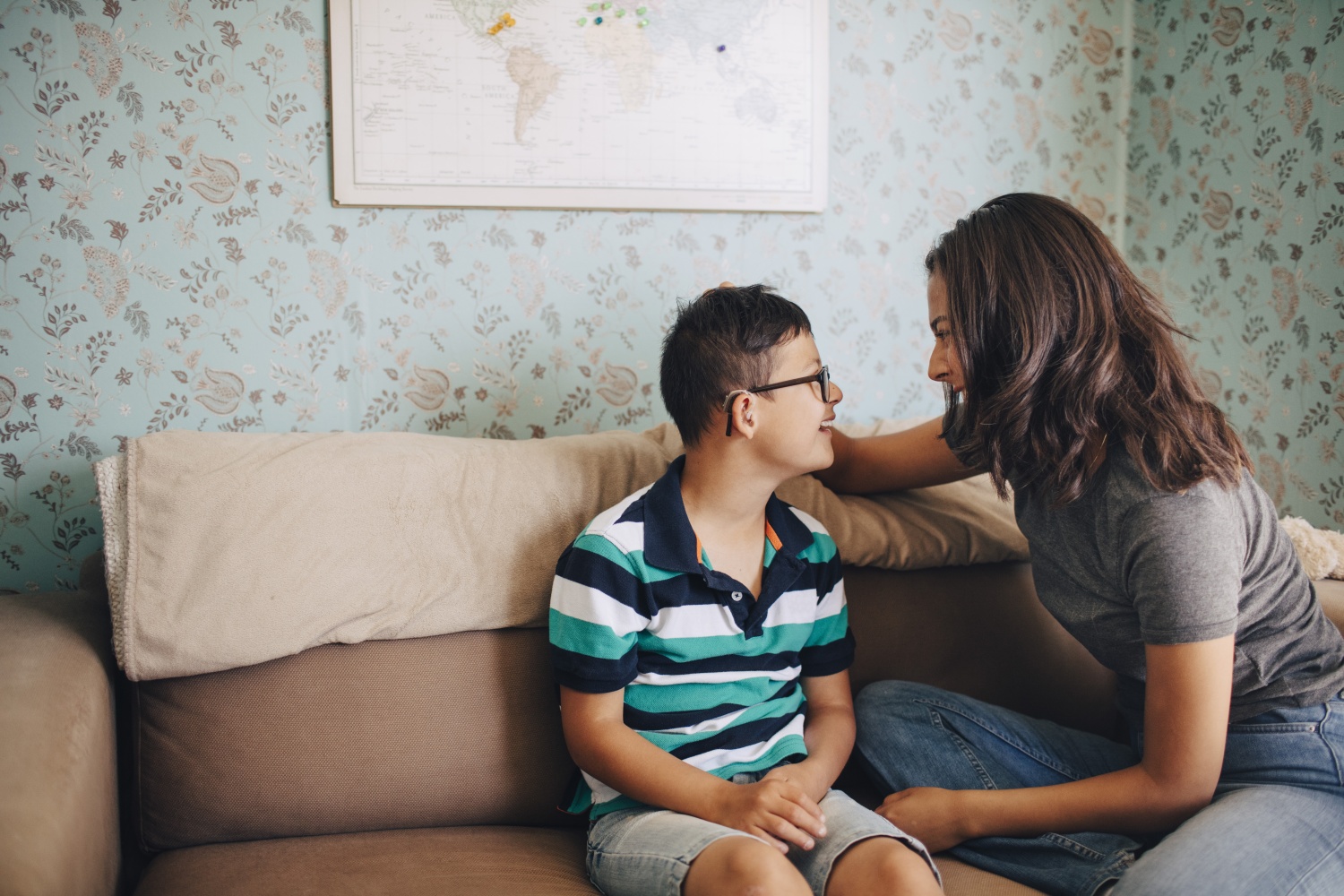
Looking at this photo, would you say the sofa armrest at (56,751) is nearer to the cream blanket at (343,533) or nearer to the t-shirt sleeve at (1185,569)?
the cream blanket at (343,533)

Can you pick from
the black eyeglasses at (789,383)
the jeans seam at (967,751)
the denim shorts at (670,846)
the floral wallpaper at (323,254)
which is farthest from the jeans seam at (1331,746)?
the floral wallpaper at (323,254)

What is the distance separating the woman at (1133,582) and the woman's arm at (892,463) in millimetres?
202

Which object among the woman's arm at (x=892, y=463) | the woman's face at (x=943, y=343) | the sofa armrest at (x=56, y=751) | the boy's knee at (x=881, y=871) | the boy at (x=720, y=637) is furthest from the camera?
the woman's arm at (x=892, y=463)

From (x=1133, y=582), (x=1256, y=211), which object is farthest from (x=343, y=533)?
(x=1256, y=211)

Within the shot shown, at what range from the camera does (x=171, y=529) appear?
1186 millimetres

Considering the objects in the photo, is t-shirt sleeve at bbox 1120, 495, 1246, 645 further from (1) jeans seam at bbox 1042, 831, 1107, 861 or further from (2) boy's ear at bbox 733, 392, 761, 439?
(2) boy's ear at bbox 733, 392, 761, 439

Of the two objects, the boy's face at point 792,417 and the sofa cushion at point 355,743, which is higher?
the boy's face at point 792,417

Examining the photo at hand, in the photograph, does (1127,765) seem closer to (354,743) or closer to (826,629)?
(826,629)

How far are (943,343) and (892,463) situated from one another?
32cm

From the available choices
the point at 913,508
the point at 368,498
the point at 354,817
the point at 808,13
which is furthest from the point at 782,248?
the point at 354,817

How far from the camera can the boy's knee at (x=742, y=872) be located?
898mm

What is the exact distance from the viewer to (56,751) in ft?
3.13

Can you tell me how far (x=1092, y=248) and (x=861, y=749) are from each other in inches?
30.4

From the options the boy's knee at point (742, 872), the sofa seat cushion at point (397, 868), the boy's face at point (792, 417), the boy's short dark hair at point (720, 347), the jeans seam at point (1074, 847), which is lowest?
the sofa seat cushion at point (397, 868)
